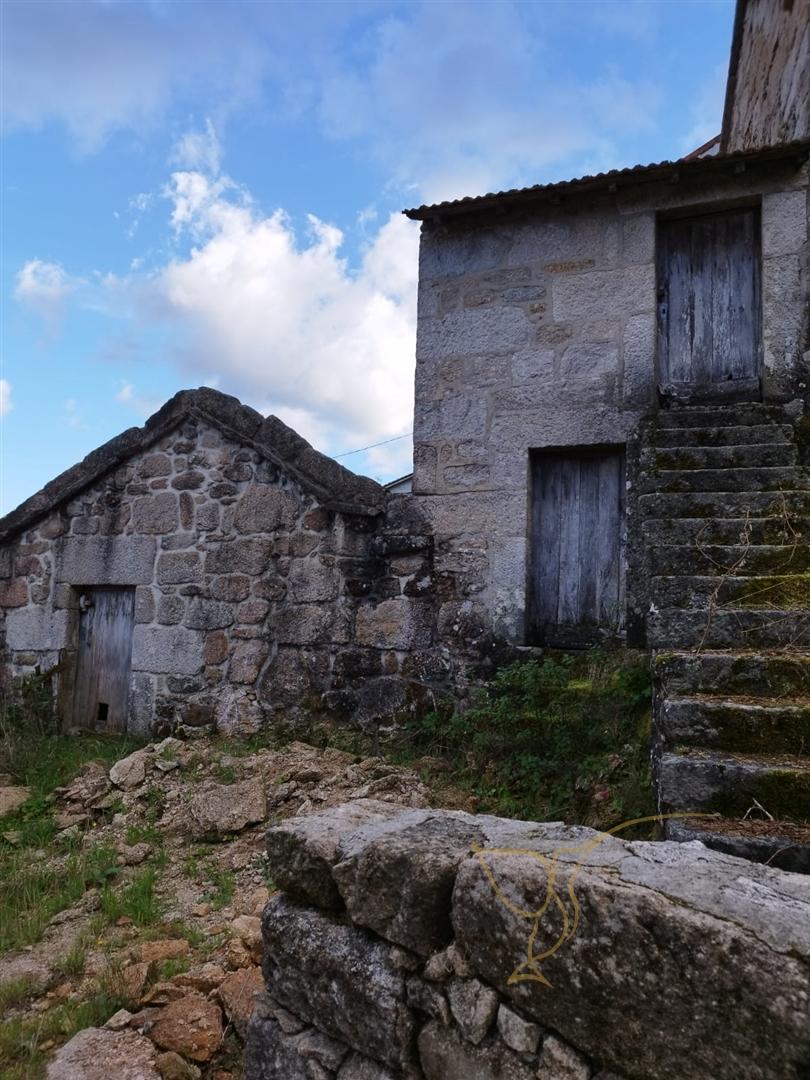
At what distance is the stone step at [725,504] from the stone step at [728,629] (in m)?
0.95

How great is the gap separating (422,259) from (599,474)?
227 cm

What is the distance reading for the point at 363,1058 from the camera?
6.01 feet

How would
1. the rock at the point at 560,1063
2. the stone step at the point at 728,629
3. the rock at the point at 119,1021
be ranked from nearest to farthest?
the rock at the point at 560,1063, the rock at the point at 119,1021, the stone step at the point at 728,629

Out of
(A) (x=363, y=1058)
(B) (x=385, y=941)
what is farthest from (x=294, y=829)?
(A) (x=363, y=1058)

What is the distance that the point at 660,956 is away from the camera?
4.65ft

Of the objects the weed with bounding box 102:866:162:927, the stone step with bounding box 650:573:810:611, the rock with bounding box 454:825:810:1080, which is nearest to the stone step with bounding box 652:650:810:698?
the stone step with bounding box 650:573:810:611

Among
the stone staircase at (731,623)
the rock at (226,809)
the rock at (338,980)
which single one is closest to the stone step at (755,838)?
the stone staircase at (731,623)

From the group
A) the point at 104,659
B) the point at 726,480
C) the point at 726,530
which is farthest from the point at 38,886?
the point at 726,480

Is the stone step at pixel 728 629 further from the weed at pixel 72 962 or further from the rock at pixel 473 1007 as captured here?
the weed at pixel 72 962

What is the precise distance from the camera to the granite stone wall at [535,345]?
526cm

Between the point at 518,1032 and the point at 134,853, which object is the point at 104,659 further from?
the point at 518,1032

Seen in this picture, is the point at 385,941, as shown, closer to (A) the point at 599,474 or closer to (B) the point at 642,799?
(B) the point at 642,799

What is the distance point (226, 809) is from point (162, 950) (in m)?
1.35

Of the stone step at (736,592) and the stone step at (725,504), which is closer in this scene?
the stone step at (736,592)
